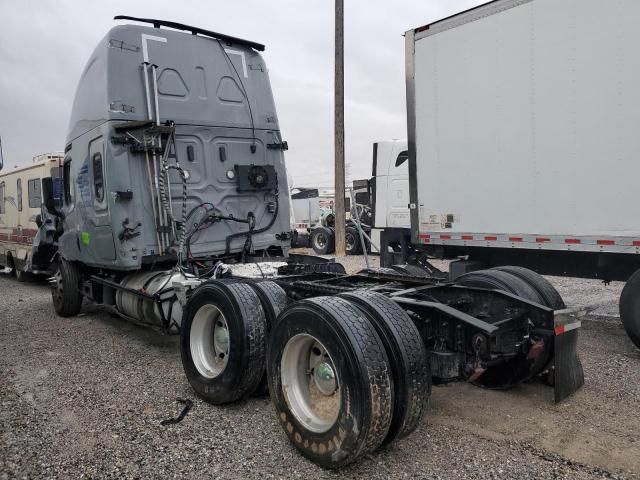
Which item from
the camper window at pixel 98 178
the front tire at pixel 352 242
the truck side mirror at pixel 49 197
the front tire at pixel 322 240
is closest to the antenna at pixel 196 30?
the camper window at pixel 98 178

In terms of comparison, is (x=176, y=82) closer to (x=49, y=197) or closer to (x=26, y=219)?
(x=49, y=197)

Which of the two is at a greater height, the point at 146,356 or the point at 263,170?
the point at 263,170

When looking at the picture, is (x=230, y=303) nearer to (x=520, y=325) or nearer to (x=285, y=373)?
(x=285, y=373)

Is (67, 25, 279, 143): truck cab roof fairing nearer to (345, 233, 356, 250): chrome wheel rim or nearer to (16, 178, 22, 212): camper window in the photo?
(16, 178, 22, 212): camper window

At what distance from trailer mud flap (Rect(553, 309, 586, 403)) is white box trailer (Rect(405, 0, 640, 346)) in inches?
95.6

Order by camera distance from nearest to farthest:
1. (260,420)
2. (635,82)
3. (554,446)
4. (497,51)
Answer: (554,446) → (260,420) → (635,82) → (497,51)

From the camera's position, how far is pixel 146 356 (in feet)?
18.7

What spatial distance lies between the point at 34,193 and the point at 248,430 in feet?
28.7

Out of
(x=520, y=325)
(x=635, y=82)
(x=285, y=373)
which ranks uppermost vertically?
(x=635, y=82)

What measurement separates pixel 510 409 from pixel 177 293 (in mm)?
3329

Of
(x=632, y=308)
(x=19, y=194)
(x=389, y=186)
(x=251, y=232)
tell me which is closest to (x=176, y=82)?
(x=251, y=232)

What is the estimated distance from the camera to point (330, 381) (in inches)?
129

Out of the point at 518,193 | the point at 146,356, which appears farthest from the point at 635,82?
the point at 146,356

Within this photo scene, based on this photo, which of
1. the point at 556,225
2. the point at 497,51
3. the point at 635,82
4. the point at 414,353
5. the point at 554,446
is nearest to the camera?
the point at 414,353
